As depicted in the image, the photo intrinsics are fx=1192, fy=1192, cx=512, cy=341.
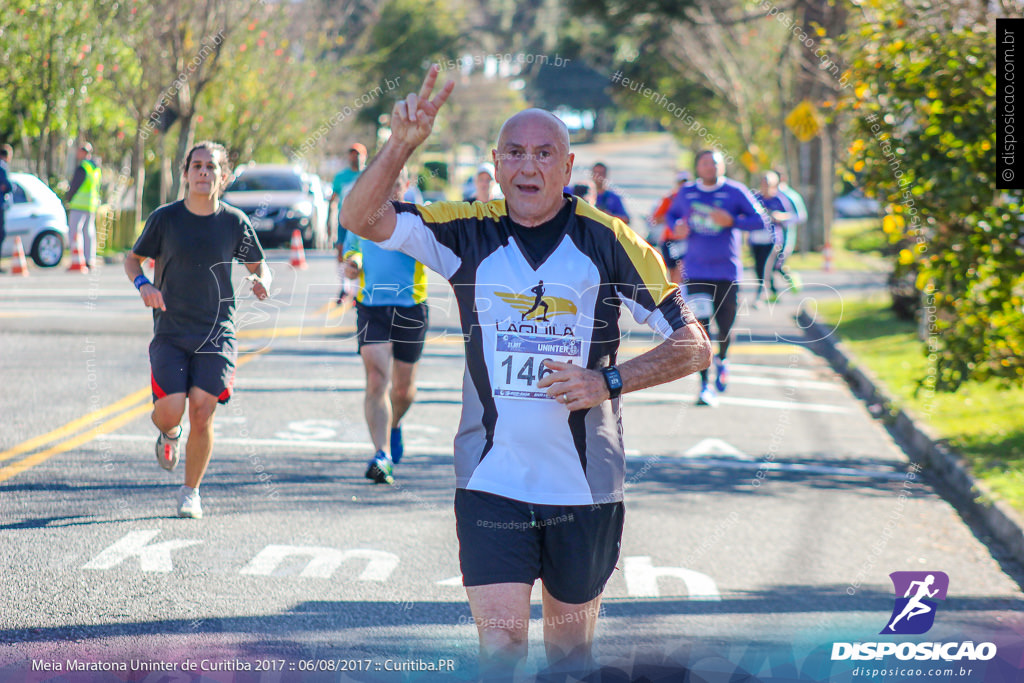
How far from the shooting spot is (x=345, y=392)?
35.6 ft

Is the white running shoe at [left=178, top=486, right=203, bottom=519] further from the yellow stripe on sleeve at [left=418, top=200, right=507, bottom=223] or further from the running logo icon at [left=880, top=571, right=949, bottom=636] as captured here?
the running logo icon at [left=880, top=571, right=949, bottom=636]

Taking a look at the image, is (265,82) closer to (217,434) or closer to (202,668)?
(217,434)

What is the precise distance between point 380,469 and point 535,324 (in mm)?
4133

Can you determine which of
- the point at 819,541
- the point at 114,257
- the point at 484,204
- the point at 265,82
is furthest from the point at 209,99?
the point at 484,204

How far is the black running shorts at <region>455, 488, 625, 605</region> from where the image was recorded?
11.6 ft

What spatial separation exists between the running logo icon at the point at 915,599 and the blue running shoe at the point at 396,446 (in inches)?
132

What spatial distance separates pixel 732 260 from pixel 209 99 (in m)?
19.0

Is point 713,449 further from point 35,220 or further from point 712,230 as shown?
point 35,220

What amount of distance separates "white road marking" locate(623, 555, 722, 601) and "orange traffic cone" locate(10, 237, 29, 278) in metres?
13.8

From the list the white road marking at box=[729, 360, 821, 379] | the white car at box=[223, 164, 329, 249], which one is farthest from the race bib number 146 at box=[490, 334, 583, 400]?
the white car at box=[223, 164, 329, 249]

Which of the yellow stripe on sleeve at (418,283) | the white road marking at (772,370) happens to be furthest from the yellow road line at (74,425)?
the white road marking at (772,370)

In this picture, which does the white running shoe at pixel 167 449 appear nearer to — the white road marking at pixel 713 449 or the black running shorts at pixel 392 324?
the black running shorts at pixel 392 324

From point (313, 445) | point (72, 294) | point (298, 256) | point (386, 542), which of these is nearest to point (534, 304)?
point (386, 542)

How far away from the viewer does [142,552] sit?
18.9 ft
